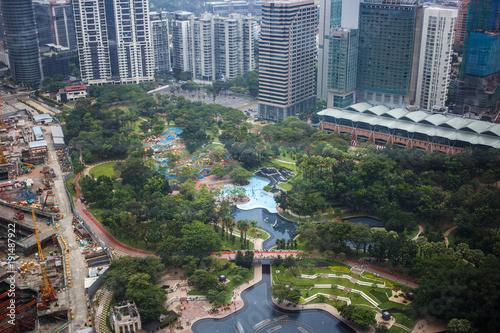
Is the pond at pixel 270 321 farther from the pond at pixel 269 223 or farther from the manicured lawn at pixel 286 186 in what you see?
the manicured lawn at pixel 286 186

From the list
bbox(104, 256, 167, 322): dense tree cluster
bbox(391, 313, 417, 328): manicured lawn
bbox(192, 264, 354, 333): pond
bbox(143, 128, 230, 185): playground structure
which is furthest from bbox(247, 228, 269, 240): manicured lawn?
bbox(391, 313, 417, 328): manicured lawn

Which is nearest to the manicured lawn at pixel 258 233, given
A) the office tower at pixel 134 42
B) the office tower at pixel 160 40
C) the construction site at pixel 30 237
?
the construction site at pixel 30 237

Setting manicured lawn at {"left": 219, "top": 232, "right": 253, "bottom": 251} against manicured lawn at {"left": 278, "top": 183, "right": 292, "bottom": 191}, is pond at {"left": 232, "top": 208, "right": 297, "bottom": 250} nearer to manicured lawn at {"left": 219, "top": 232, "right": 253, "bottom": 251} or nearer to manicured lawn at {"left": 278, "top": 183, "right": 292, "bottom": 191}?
manicured lawn at {"left": 219, "top": 232, "right": 253, "bottom": 251}

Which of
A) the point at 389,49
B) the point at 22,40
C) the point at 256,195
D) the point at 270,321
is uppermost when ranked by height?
the point at 389,49

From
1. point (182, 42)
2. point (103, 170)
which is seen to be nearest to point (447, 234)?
point (103, 170)

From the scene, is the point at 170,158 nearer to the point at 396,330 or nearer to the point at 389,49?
the point at 389,49

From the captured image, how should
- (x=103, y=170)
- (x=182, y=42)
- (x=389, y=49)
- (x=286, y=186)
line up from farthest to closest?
(x=182, y=42) → (x=389, y=49) → (x=103, y=170) → (x=286, y=186)

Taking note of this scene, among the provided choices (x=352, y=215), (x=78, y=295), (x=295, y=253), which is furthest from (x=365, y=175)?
(x=78, y=295)
